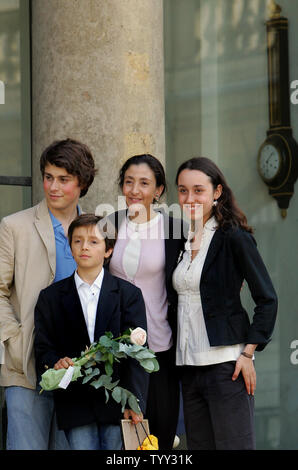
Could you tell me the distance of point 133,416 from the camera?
393 centimetres

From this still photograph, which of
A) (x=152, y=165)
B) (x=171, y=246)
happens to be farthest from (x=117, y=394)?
(x=152, y=165)

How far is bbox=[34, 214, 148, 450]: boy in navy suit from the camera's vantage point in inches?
156

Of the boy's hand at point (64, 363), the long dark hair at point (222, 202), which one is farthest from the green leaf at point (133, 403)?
the long dark hair at point (222, 202)

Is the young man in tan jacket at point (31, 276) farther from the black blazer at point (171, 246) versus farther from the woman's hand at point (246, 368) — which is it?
the woman's hand at point (246, 368)

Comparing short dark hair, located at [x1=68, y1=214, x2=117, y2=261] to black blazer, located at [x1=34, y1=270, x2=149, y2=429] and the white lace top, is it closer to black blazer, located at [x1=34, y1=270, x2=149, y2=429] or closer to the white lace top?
black blazer, located at [x1=34, y1=270, x2=149, y2=429]

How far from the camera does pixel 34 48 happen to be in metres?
5.36

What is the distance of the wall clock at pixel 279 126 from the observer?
702 centimetres

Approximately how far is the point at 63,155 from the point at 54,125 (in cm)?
107

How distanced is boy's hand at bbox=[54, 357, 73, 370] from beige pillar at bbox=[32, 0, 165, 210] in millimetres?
1422

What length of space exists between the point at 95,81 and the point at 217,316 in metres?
1.67

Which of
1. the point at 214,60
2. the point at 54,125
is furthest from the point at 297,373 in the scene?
the point at 54,125

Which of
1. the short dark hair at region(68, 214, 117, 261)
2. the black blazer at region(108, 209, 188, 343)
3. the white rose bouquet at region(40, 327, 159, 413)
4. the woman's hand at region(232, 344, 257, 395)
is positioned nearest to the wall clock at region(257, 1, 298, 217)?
the black blazer at region(108, 209, 188, 343)

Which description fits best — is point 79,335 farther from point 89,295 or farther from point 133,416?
point 133,416
